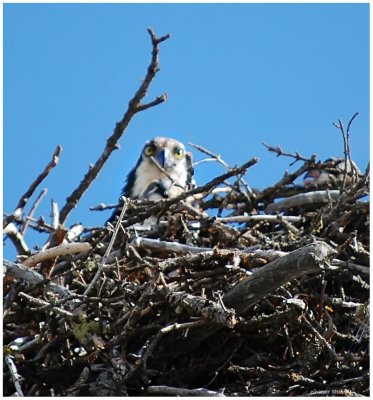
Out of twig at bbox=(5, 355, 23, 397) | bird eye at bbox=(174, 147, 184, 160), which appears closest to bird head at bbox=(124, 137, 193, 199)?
bird eye at bbox=(174, 147, 184, 160)

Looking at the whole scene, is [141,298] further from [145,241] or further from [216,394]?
[145,241]

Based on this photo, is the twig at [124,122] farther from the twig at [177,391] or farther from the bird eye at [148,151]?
the bird eye at [148,151]

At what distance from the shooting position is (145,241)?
468 cm

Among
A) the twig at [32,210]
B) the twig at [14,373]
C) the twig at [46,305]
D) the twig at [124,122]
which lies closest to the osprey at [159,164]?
the twig at [32,210]

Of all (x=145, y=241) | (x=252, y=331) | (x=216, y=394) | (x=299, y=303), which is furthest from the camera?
(x=145, y=241)

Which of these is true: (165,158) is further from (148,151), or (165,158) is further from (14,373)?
(14,373)

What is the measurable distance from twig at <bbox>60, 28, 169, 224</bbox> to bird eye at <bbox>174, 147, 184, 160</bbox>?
3.16 m

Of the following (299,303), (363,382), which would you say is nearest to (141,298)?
(299,303)

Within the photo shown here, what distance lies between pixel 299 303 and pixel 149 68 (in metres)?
1.11

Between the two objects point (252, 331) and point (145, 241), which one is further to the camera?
point (145, 241)

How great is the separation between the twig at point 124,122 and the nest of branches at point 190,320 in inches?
0.5

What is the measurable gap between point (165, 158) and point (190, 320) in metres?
3.90

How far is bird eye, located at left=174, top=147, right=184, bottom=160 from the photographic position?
7.81 meters

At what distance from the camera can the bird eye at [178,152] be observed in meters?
7.81
